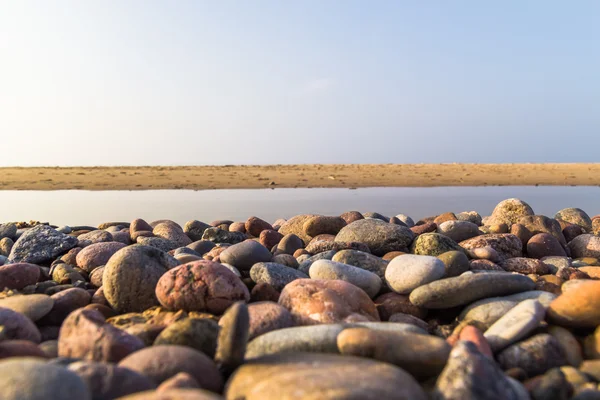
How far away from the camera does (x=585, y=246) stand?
236 inches

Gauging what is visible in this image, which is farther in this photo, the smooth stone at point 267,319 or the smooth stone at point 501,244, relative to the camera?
the smooth stone at point 501,244

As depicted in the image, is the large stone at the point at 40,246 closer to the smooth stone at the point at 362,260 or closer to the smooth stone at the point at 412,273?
the smooth stone at the point at 362,260

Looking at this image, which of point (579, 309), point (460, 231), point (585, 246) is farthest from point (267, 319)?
point (585, 246)

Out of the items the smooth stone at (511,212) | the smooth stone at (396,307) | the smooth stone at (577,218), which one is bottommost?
the smooth stone at (396,307)

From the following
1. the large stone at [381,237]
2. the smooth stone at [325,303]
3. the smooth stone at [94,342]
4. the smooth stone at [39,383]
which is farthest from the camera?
the large stone at [381,237]

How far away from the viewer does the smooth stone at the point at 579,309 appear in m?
3.10

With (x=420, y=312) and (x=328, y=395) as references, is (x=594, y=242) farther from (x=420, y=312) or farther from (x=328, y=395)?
(x=328, y=395)

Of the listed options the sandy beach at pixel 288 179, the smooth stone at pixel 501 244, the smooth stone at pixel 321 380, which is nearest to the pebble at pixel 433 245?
the smooth stone at pixel 501 244

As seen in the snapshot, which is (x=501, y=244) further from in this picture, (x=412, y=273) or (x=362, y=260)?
(x=412, y=273)

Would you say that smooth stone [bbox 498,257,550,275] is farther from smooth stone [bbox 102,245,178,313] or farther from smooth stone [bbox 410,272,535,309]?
smooth stone [bbox 102,245,178,313]

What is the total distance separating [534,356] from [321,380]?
140 cm

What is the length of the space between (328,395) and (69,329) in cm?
156

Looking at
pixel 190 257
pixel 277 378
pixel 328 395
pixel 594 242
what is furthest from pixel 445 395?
pixel 594 242

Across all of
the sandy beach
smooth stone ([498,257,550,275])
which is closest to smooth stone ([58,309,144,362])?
smooth stone ([498,257,550,275])
